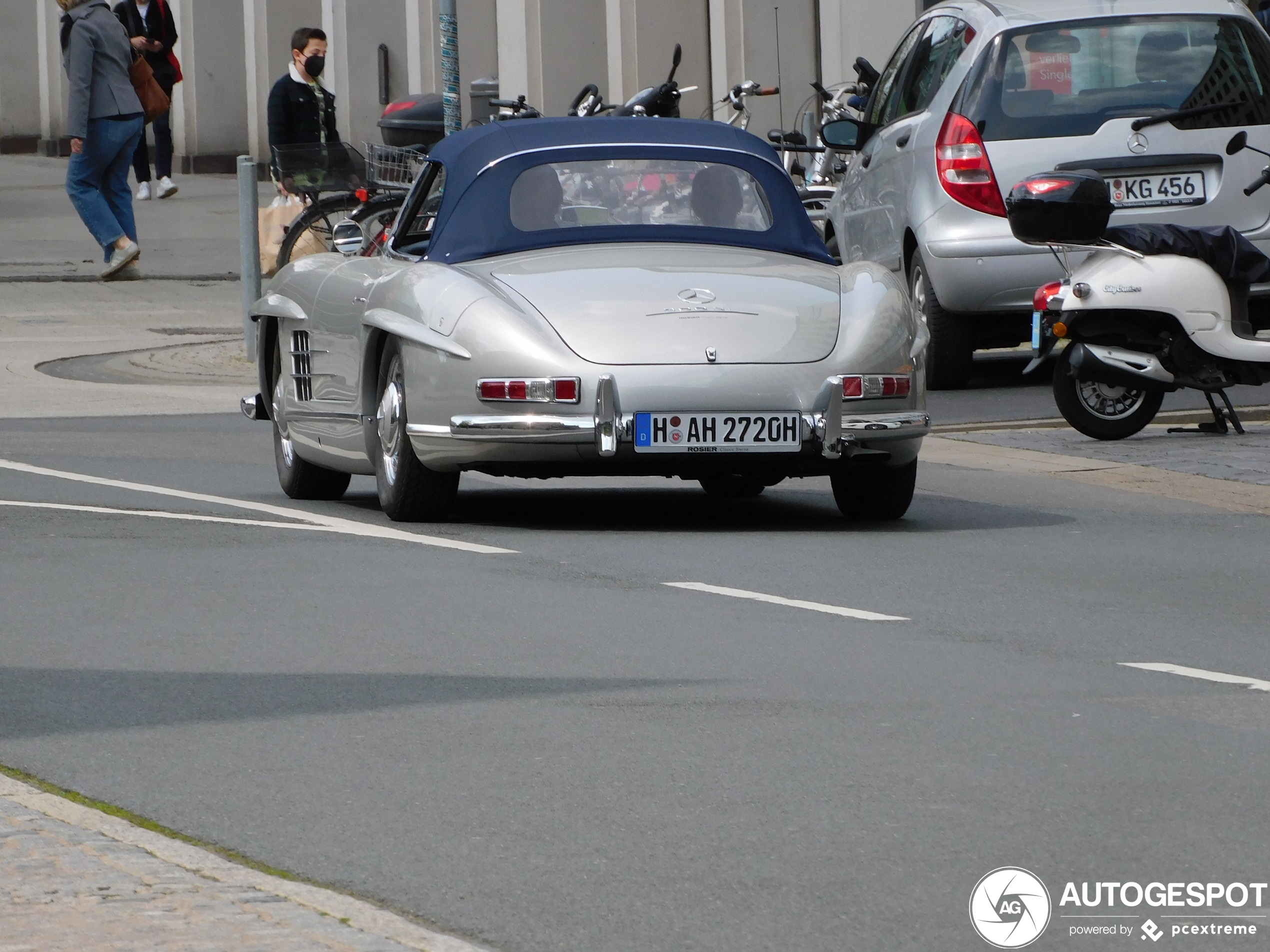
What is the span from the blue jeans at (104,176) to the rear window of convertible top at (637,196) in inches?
487

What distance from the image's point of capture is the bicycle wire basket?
19000 mm

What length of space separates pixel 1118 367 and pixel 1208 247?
74cm

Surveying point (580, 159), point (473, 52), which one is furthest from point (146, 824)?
point (473, 52)

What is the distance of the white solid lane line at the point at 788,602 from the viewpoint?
7203mm

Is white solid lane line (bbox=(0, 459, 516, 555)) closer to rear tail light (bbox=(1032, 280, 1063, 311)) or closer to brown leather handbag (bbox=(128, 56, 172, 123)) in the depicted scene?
rear tail light (bbox=(1032, 280, 1063, 311))

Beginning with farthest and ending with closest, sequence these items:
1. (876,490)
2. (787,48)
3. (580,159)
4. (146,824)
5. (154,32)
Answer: (154,32) < (787,48) < (580,159) < (876,490) < (146,824)

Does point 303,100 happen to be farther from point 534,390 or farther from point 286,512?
point 534,390

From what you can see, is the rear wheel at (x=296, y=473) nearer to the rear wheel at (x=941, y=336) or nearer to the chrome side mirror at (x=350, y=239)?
the chrome side mirror at (x=350, y=239)

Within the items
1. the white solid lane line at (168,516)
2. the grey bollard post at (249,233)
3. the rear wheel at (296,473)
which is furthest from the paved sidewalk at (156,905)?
the grey bollard post at (249,233)

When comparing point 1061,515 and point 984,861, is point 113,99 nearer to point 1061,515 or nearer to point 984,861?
point 1061,515

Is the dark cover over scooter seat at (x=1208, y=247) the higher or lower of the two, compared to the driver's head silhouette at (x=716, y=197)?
lower

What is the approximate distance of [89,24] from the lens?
71.6 feet

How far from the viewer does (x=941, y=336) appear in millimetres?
14039

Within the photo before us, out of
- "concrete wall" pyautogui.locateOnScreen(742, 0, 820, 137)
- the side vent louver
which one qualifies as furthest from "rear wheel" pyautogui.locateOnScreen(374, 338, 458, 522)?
"concrete wall" pyautogui.locateOnScreen(742, 0, 820, 137)
